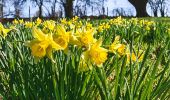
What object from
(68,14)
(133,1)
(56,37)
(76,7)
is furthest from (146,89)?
(76,7)

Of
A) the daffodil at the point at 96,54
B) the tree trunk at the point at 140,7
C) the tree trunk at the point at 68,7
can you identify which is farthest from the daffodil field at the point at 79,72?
the tree trunk at the point at 140,7

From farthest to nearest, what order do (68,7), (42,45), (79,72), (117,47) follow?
(68,7)
(79,72)
(117,47)
(42,45)

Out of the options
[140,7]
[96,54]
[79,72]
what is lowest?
[79,72]

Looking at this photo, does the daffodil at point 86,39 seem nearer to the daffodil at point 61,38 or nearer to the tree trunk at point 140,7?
the daffodil at point 61,38

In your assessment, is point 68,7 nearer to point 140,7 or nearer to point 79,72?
point 140,7

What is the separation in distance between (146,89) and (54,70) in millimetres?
460

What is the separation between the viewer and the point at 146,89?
6.50 ft

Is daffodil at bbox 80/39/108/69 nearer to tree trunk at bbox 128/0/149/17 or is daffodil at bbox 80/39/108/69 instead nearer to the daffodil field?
the daffodil field

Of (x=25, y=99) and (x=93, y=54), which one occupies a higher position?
(x=93, y=54)

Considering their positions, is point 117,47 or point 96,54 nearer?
point 96,54

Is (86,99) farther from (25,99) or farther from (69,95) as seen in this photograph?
(25,99)

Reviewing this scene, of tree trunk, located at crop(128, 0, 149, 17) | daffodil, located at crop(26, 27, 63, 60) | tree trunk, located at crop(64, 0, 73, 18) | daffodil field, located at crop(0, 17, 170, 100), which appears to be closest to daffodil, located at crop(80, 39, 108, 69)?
daffodil field, located at crop(0, 17, 170, 100)

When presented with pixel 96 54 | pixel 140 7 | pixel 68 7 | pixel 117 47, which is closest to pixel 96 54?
pixel 96 54

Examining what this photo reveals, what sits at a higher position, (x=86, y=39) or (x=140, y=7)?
(x=140, y=7)
